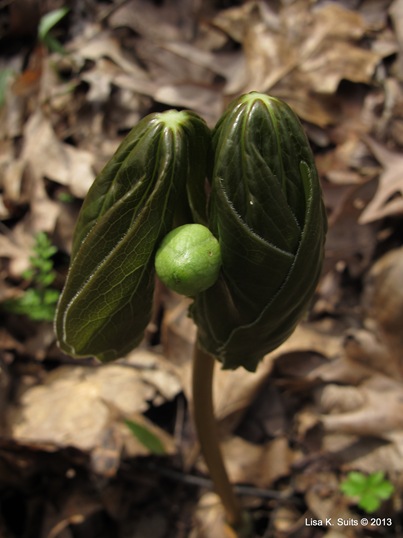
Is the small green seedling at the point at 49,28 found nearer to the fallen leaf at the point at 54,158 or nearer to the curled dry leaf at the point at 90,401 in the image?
the fallen leaf at the point at 54,158

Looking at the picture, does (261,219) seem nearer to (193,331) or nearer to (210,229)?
(210,229)

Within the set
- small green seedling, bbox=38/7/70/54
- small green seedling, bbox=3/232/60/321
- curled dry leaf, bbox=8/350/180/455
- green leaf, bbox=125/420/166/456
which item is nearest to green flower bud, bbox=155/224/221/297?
green leaf, bbox=125/420/166/456

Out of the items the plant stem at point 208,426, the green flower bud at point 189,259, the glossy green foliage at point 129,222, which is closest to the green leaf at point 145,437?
the plant stem at point 208,426

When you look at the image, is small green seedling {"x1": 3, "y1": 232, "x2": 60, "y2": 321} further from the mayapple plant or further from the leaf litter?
the mayapple plant

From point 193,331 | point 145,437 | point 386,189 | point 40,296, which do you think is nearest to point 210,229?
point 145,437

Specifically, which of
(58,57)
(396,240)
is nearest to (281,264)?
(396,240)

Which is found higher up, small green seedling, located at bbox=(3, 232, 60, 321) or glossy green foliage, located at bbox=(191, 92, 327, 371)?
glossy green foliage, located at bbox=(191, 92, 327, 371)
